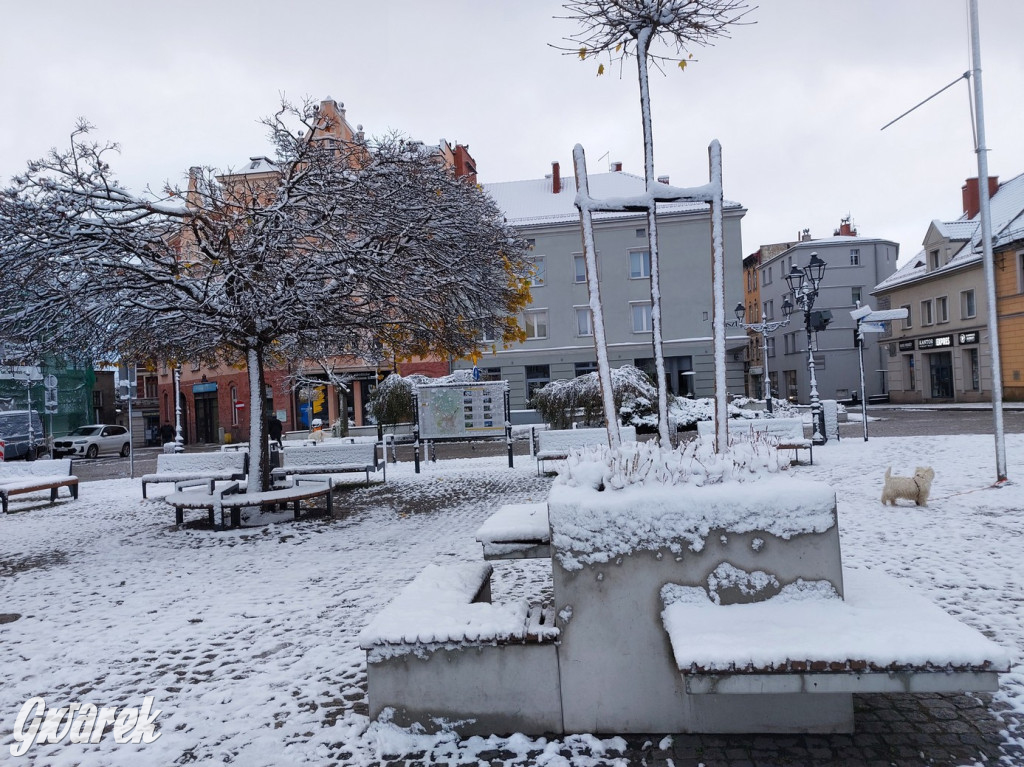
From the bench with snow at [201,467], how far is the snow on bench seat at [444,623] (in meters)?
10.6

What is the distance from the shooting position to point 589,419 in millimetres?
22062

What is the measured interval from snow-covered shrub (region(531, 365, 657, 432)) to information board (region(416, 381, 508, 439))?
5.19m

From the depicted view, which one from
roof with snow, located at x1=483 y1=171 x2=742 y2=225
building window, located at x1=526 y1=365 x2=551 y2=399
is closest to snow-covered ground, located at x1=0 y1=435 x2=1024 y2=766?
building window, located at x1=526 y1=365 x2=551 y2=399

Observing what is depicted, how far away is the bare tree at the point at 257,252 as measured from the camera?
910cm

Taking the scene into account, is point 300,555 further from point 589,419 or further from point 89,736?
point 589,419

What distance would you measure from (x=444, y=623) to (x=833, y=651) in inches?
67.6

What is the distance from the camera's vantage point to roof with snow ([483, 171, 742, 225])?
39531 mm

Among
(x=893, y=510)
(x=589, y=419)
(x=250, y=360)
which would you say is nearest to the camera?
(x=893, y=510)

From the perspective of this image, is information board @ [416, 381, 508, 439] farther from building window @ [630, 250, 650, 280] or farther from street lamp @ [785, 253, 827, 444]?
building window @ [630, 250, 650, 280]

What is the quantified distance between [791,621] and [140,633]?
180 inches

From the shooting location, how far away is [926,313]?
42.2 metres

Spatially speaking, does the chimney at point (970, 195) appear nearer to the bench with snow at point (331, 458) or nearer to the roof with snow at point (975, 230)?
the roof with snow at point (975, 230)

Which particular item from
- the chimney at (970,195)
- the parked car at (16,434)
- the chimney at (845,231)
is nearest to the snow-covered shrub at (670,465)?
the parked car at (16,434)

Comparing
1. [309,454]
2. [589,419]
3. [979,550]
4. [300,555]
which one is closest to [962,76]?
[979,550]
